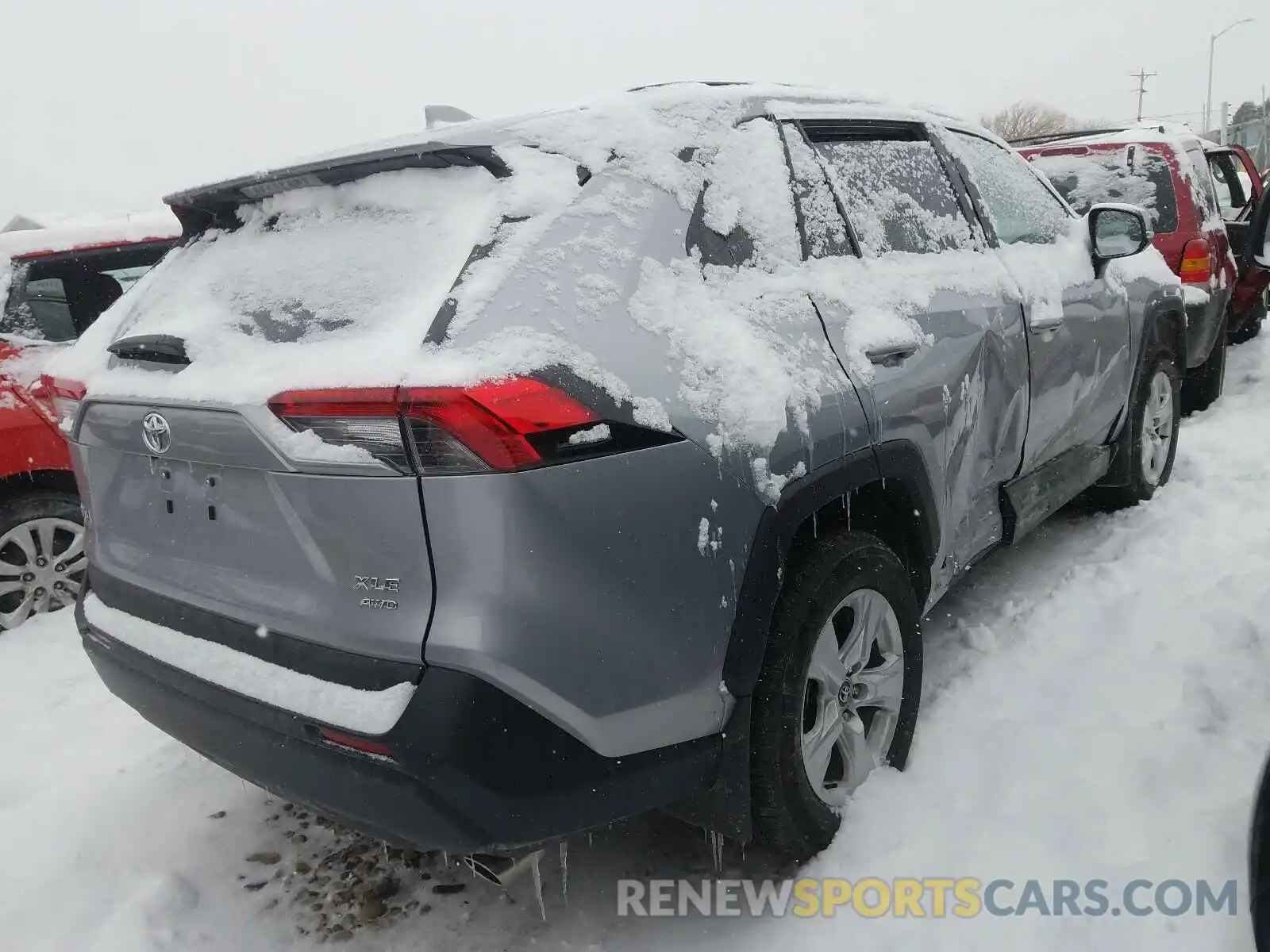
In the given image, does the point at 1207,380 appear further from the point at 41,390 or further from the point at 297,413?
the point at 41,390

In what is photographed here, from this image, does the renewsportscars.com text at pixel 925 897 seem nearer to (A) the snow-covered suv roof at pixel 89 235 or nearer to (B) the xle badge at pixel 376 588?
(B) the xle badge at pixel 376 588

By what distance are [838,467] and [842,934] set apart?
3.56 ft

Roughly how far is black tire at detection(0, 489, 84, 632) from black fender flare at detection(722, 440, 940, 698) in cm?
336

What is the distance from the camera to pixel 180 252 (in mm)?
Answer: 2447

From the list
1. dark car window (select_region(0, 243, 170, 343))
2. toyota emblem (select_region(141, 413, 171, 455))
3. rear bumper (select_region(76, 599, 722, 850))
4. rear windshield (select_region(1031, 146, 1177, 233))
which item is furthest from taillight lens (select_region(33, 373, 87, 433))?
rear windshield (select_region(1031, 146, 1177, 233))

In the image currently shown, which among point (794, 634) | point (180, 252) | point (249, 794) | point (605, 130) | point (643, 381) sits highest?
point (605, 130)

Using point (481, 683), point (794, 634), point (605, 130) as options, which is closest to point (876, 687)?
point (794, 634)

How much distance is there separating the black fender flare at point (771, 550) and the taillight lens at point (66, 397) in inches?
64.5

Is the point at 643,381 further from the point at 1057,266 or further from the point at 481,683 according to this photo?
the point at 1057,266

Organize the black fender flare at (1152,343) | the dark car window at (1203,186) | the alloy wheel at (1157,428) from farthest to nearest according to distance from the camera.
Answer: the dark car window at (1203,186), the alloy wheel at (1157,428), the black fender flare at (1152,343)

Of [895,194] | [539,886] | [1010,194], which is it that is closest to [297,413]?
[539,886]

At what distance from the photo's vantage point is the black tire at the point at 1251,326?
24.0ft

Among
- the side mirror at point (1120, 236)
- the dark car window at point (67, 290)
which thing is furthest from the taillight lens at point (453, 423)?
the dark car window at point (67, 290)

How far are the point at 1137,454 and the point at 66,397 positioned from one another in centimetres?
422
